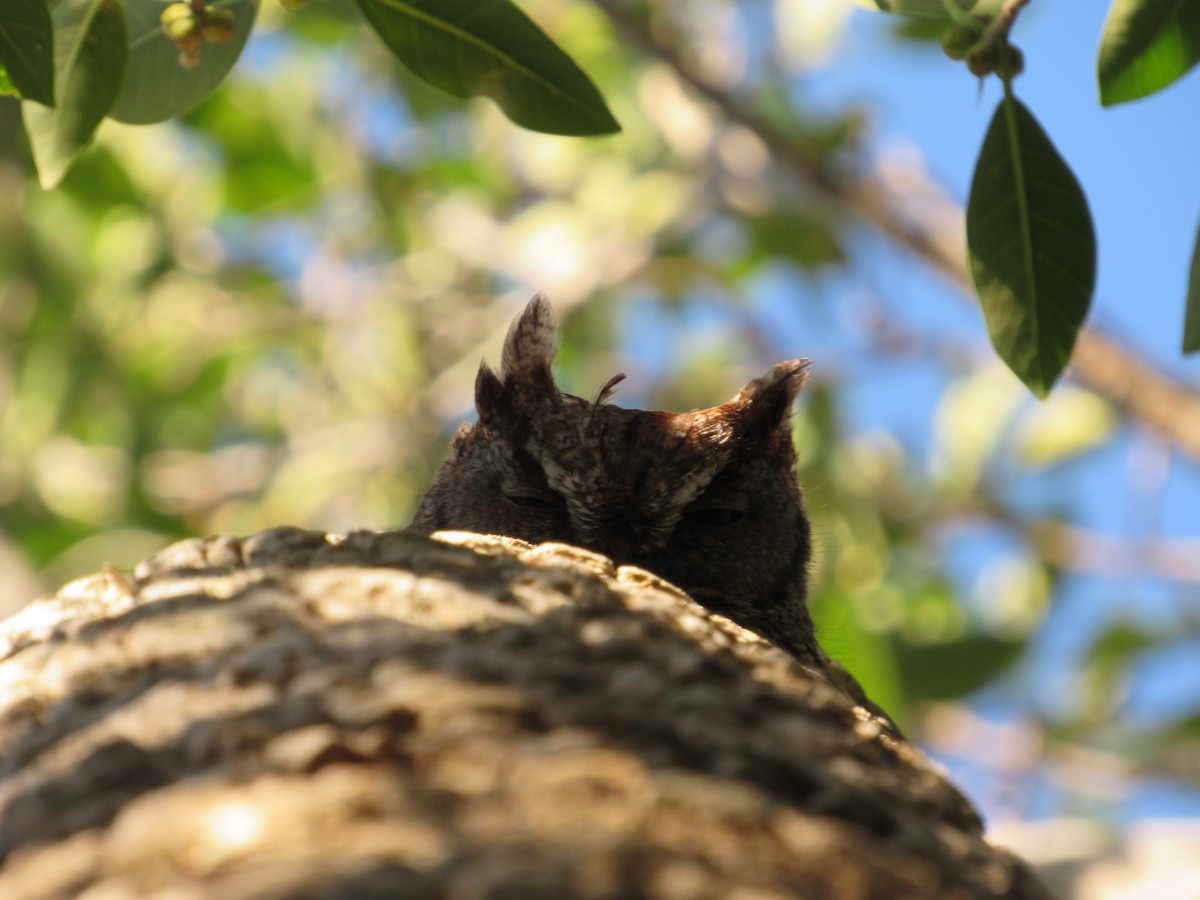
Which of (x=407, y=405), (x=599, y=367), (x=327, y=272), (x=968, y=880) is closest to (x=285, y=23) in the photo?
(x=327, y=272)

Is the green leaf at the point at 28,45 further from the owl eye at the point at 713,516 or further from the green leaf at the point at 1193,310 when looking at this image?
the owl eye at the point at 713,516

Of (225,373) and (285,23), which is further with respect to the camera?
(225,373)

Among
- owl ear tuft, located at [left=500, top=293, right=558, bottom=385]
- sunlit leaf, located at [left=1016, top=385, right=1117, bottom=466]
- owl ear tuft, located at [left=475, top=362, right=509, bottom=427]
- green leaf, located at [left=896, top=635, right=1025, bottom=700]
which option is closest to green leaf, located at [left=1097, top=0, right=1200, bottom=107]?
owl ear tuft, located at [left=500, top=293, right=558, bottom=385]

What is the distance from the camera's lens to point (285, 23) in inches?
236

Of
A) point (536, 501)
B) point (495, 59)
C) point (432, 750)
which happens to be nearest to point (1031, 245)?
point (495, 59)

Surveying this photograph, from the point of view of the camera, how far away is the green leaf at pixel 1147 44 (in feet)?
5.49

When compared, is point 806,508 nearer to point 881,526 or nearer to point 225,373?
point 881,526

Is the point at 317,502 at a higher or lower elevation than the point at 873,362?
lower

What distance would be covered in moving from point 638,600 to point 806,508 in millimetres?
1625

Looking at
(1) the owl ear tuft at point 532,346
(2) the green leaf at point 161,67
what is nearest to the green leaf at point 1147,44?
(2) the green leaf at point 161,67

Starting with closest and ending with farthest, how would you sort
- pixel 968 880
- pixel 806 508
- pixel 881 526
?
pixel 968 880, pixel 806 508, pixel 881 526

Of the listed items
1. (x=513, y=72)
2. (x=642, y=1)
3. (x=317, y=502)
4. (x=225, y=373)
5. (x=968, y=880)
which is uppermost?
(x=642, y=1)

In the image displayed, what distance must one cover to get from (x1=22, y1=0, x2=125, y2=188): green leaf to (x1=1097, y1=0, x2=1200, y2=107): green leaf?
1301 millimetres

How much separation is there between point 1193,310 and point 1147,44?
0.35 m
